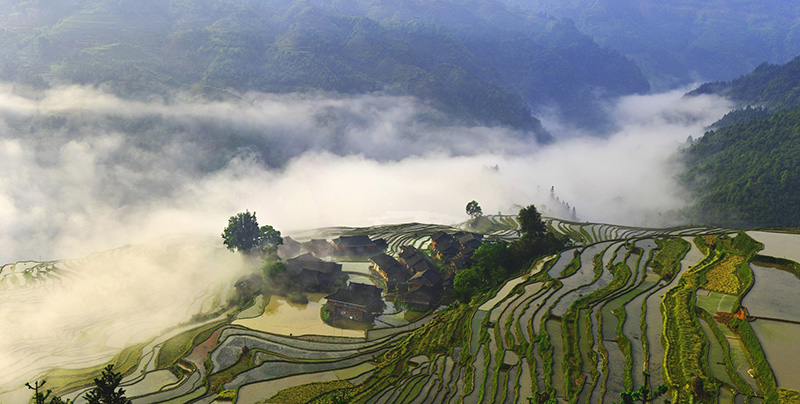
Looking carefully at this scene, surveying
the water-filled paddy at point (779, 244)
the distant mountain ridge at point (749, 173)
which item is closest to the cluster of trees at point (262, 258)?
the water-filled paddy at point (779, 244)

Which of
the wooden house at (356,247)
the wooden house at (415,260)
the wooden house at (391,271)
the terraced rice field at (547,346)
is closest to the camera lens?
the terraced rice field at (547,346)

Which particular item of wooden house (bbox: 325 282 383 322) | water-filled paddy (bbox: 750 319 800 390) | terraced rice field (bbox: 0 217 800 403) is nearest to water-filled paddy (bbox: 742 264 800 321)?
terraced rice field (bbox: 0 217 800 403)

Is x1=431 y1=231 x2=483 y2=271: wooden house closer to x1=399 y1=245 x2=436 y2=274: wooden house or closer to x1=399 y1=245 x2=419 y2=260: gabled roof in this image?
x1=399 y1=245 x2=436 y2=274: wooden house

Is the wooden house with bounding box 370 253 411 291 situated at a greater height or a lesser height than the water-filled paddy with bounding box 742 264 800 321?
greater

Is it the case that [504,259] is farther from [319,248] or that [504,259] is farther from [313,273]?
[319,248]

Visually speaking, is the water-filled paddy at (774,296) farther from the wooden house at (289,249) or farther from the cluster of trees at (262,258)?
the wooden house at (289,249)

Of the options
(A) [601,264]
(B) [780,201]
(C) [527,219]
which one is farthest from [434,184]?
(A) [601,264]

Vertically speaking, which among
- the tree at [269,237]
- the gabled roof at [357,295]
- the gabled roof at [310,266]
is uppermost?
the tree at [269,237]
